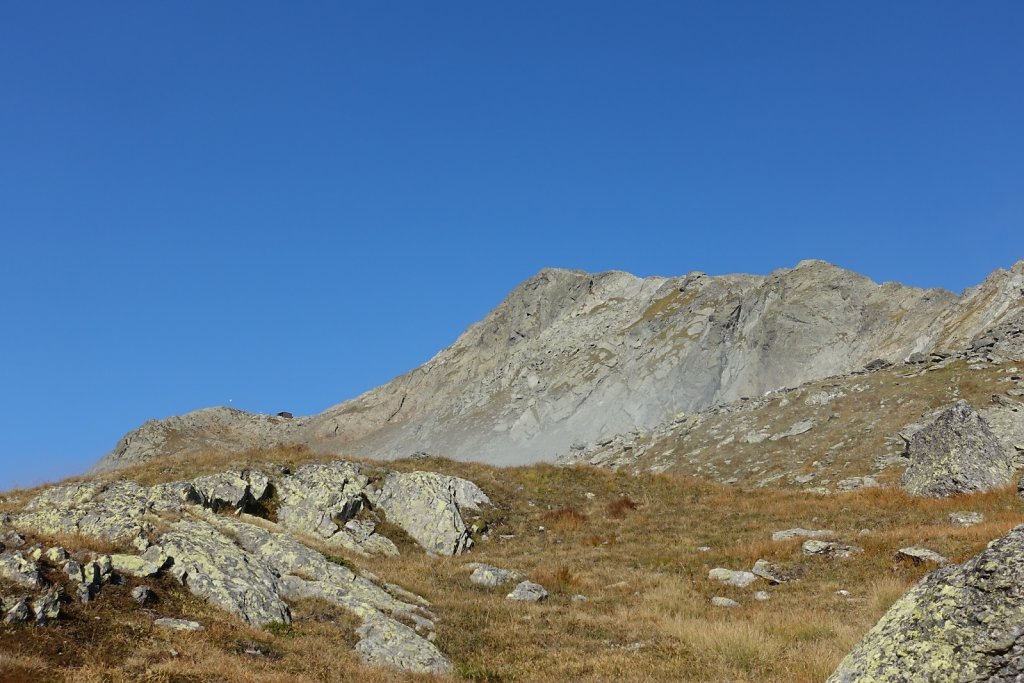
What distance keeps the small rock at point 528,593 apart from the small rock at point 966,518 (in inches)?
498

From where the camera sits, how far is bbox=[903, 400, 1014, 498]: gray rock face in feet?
83.4

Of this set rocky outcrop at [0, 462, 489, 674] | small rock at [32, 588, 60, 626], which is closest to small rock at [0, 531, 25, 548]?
rocky outcrop at [0, 462, 489, 674]

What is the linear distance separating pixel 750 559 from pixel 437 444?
7972cm

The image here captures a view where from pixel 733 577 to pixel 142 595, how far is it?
13976 mm

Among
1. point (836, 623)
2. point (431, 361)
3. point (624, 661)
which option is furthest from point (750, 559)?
point (431, 361)

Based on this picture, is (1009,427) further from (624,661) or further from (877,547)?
(624,661)

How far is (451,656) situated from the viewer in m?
13.2

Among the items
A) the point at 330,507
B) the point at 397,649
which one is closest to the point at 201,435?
the point at 330,507

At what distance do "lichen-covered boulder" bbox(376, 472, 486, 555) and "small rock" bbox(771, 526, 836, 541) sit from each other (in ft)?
35.2

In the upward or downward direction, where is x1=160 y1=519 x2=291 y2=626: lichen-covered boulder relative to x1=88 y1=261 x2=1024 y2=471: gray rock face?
downward

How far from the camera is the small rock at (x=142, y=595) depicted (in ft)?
41.6

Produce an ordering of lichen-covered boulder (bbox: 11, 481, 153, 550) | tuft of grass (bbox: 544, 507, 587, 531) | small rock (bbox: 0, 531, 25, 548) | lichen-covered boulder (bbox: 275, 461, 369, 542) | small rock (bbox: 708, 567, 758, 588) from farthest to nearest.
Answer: tuft of grass (bbox: 544, 507, 587, 531), lichen-covered boulder (bbox: 275, 461, 369, 542), small rock (bbox: 708, 567, 758, 588), lichen-covered boulder (bbox: 11, 481, 153, 550), small rock (bbox: 0, 531, 25, 548)

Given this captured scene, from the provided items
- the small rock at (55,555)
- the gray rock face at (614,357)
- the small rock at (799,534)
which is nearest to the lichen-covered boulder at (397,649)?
the small rock at (55,555)

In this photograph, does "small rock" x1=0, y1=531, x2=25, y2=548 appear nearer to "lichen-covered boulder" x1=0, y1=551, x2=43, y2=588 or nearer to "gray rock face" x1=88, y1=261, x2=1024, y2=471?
"lichen-covered boulder" x1=0, y1=551, x2=43, y2=588
